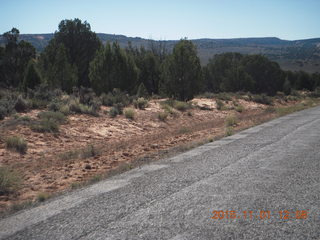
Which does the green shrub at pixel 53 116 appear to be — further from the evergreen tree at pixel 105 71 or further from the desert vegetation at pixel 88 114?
the evergreen tree at pixel 105 71

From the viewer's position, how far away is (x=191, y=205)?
4.52 metres

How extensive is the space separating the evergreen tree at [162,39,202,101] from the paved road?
71.5 ft

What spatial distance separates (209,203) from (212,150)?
4243 millimetres

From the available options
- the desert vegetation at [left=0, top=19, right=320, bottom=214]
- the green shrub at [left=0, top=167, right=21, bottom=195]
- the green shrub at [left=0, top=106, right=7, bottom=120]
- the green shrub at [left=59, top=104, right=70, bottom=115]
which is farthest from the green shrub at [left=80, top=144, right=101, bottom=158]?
the green shrub at [left=59, top=104, right=70, bottom=115]

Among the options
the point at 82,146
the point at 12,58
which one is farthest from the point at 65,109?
the point at 12,58

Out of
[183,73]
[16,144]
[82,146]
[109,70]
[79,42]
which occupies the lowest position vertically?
[82,146]

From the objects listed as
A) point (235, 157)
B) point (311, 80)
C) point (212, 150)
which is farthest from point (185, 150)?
point (311, 80)

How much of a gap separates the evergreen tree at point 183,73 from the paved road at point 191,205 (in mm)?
21790

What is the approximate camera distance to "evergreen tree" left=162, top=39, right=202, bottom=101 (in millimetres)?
28422

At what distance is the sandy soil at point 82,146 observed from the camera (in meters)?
7.27

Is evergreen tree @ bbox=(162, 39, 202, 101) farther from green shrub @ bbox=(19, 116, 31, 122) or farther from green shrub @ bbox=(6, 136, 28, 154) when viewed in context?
green shrub @ bbox=(6, 136, 28, 154)
